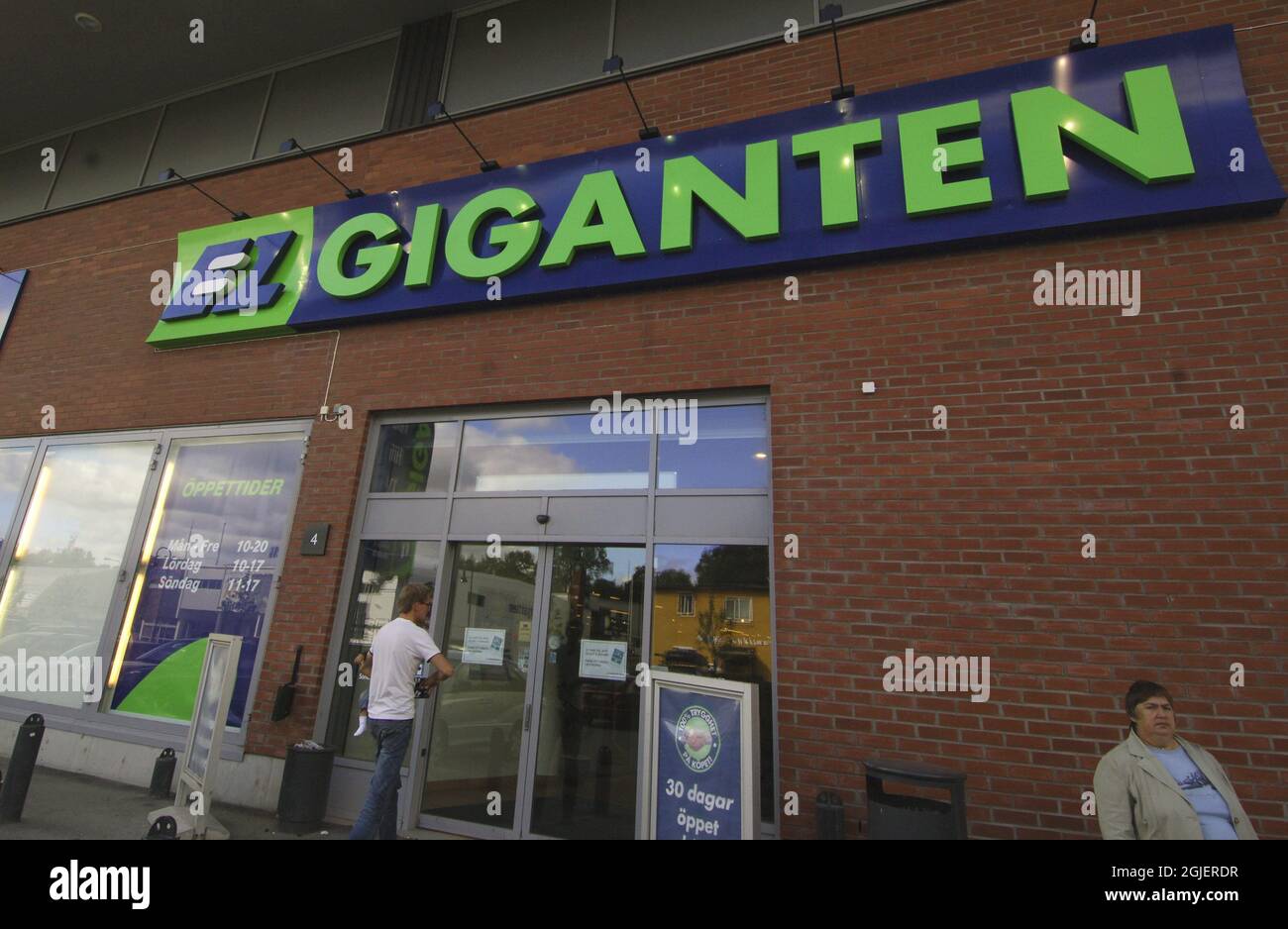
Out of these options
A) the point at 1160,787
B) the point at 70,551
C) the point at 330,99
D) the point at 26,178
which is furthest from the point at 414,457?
the point at 26,178

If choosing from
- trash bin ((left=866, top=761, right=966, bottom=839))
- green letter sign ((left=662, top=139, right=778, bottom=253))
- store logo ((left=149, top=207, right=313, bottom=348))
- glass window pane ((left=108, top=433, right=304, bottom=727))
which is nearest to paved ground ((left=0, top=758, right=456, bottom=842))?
glass window pane ((left=108, top=433, right=304, bottom=727))

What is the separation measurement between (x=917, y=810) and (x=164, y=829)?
15.7 ft

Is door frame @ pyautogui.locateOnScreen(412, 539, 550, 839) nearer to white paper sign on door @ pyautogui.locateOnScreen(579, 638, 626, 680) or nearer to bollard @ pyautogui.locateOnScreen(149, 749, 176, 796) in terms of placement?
white paper sign on door @ pyautogui.locateOnScreen(579, 638, 626, 680)

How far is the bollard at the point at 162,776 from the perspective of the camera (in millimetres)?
5539

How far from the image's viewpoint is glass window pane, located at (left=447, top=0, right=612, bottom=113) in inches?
261

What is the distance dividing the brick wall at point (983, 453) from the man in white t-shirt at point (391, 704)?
152 cm

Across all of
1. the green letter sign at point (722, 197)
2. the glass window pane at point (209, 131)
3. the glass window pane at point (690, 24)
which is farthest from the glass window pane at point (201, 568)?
the glass window pane at point (690, 24)

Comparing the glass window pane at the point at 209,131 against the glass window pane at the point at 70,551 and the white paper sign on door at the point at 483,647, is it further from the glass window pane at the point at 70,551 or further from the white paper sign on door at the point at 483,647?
the white paper sign on door at the point at 483,647

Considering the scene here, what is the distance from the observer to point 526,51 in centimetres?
688

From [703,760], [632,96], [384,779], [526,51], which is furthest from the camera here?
[526,51]

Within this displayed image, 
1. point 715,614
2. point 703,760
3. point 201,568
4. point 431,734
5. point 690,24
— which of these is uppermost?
point 690,24

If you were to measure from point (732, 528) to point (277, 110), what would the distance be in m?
7.88

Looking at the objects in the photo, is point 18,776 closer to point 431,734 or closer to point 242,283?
point 431,734

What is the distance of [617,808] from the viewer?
4586 mm
